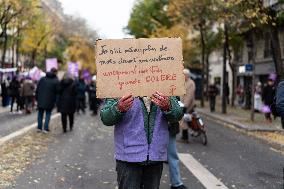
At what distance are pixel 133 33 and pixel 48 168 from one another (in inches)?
2266

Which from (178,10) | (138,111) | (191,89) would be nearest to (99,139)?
(191,89)

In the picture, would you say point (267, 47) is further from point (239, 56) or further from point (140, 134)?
point (140, 134)

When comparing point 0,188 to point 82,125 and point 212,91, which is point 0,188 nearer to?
point 82,125

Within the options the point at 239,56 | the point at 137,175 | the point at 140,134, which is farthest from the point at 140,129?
the point at 239,56

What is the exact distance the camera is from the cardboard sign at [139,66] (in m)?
5.02

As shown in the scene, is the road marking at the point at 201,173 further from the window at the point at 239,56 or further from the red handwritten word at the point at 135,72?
the window at the point at 239,56

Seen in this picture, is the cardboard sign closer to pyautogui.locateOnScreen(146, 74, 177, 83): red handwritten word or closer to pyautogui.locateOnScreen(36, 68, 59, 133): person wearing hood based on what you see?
pyautogui.locateOnScreen(146, 74, 177, 83): red handwritten word

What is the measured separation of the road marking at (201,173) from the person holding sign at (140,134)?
4.50m

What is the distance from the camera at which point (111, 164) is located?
11500 mm

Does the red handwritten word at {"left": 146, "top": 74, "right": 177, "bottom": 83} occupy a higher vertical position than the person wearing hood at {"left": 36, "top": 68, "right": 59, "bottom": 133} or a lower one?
higher

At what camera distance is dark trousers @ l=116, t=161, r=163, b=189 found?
16.2 feet

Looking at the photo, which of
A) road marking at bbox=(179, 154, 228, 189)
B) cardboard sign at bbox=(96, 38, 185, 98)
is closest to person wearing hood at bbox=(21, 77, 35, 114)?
road marking at bbox=(179, 154, 228, 189)

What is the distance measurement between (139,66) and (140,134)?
23.2 inches

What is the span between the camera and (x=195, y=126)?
15633 millimetres
